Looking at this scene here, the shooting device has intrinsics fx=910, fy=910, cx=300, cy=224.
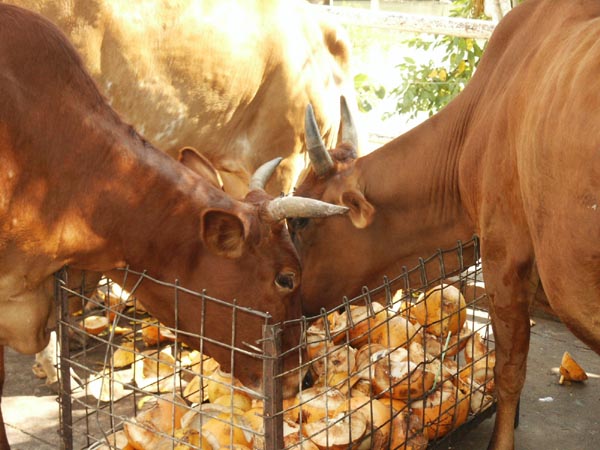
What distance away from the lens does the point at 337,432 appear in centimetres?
332

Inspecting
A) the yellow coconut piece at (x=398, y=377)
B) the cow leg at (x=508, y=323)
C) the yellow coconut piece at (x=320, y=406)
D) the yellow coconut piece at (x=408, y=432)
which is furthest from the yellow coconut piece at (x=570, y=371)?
the yellow coconut piece at (x=320, y=406)

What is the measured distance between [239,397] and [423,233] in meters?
1.27

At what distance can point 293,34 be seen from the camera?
6.10 m

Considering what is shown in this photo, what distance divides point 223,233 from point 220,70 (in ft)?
7.52

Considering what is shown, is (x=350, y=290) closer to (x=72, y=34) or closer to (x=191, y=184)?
(x=191, y=184)

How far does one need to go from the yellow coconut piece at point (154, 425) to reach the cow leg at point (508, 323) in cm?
137

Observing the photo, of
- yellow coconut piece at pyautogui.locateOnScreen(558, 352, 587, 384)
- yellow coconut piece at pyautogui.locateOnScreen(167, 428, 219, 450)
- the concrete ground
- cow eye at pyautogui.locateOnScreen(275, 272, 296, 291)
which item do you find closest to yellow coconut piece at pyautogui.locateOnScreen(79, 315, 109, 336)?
the concrete ground

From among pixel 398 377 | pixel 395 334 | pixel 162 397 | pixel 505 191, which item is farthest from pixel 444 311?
pixel 162 397

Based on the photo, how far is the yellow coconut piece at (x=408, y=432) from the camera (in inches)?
138

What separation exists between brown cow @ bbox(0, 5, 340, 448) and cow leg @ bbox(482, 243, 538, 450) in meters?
0.82

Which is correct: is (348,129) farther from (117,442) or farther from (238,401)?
(117,442)

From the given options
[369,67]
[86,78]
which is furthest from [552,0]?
[369,67]

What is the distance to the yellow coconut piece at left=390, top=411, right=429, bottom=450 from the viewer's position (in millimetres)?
3518

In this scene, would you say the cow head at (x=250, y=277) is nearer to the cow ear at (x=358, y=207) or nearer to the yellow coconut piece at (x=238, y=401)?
the yellow coconut piece at (x=238, y=401)
